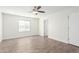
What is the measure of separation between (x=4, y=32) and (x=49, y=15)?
135 cm

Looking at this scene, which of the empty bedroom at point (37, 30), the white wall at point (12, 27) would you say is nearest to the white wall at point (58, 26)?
the empty bedroom at point (37, 30)

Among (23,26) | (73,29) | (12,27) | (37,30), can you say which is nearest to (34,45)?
(37,30)

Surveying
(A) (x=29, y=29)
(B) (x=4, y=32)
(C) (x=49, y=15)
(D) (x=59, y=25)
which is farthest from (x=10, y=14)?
(D) (x=59, y=25)

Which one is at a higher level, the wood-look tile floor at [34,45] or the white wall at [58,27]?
the white wall at [58,27]

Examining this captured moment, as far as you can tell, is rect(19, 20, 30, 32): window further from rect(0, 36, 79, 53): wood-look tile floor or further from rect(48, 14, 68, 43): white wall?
rect(48, 14, 68, 43): white wall

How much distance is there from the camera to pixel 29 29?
266 cm

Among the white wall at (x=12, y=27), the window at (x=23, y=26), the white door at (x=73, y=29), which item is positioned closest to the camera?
the white wall at (x=12, y=27)

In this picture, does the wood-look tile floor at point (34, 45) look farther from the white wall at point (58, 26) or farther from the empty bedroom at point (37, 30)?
the white wall at point (58, 26)

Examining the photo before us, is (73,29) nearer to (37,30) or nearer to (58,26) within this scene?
(58,26)

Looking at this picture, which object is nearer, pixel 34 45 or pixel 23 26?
pixel 23 26

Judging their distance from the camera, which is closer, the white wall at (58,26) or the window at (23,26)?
the window at (23,26)
